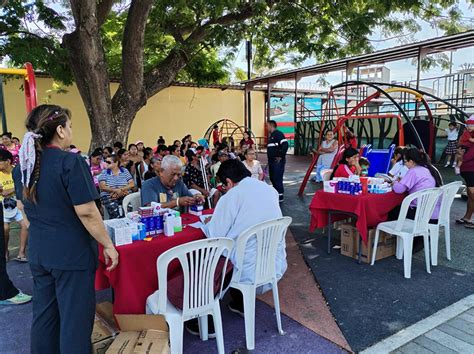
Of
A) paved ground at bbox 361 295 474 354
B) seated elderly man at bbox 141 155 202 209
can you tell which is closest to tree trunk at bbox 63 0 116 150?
seated elderly man at bbox 141 155 202 209

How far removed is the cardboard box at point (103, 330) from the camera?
2426mm

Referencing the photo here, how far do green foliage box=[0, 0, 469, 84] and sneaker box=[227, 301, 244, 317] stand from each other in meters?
6.62

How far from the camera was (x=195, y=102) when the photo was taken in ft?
61.0

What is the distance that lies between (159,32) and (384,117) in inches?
263

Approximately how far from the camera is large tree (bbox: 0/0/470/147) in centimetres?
789

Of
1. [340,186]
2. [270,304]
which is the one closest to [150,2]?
[340,186]

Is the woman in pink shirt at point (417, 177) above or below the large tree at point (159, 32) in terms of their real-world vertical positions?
below

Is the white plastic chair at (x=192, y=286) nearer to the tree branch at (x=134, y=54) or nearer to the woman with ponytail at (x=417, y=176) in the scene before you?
the woman with ponytail at (x=417, y=176)

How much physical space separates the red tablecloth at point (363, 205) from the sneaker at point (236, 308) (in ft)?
5.85

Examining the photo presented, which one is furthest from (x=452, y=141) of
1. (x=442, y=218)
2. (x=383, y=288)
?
(x=383, y=288)

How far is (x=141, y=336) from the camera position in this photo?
2.47 metres

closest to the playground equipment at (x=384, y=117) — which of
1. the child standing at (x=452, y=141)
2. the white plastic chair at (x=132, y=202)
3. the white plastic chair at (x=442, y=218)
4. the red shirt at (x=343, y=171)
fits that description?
the child standing at (x=452, y=141)

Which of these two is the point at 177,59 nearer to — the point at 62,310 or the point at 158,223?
the point at 158,223

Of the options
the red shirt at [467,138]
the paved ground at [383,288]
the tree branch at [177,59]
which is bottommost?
the paved ground at [383,288]
